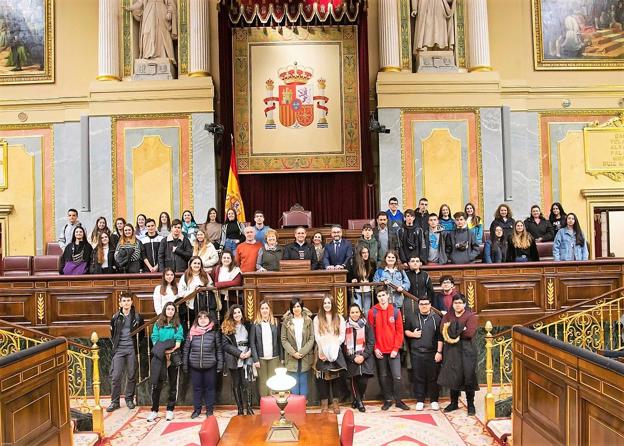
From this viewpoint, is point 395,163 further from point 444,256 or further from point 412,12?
point 444,256

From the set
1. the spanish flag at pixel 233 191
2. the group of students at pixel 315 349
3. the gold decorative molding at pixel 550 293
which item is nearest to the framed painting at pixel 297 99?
the spanish flag at pixel 233 191

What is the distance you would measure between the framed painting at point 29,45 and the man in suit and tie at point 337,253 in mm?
8150

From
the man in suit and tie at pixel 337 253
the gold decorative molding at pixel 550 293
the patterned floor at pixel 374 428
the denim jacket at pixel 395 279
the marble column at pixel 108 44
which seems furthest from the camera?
the marble column at pixel 108 44

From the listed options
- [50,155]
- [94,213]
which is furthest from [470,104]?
[50,155]

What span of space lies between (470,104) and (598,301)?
515cm

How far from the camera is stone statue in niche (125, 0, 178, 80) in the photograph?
12.9 meters

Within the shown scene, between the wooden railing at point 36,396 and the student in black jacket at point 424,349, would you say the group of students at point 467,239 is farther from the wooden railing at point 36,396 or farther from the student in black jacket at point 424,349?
the wooden railing at point 36,396

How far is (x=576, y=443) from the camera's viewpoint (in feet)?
14.2

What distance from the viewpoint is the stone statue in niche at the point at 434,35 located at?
42.3 feet

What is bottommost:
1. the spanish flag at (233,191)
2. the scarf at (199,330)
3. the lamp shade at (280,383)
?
the lamp shade at (280,383)

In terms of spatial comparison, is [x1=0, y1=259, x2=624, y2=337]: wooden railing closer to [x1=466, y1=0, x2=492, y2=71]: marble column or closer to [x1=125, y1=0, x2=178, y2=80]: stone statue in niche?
[x1=466, y1=0, x2=492, y2=71]: marble column

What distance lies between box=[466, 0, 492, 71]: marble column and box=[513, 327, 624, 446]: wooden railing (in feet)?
27.3

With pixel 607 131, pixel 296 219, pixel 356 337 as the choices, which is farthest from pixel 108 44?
pixel 607 131

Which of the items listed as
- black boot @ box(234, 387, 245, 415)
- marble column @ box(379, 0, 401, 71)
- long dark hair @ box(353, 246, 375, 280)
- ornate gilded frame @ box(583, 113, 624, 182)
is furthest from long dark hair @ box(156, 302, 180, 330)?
ornate gilded frame @ box(583, 113, 624, 182)
